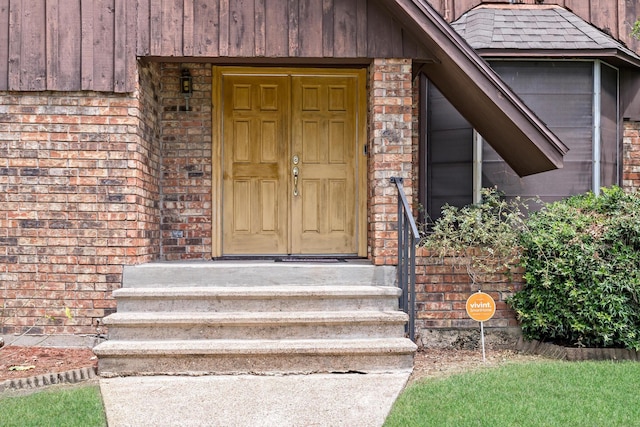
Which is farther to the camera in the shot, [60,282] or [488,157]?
[488,157]

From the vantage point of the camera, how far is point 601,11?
294 inches

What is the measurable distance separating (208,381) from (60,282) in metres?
1.94

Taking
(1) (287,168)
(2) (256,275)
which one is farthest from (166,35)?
(2) (256,275)

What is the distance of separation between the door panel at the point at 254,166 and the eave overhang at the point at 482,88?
1901 mm

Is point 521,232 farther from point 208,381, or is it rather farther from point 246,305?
point 208,381

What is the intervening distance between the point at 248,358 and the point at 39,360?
1.84 meters

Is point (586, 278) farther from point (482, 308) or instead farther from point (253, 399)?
point (253, 399)

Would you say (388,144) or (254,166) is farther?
(254,166)

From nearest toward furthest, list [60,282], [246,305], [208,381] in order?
[208,381], [246,305], [60,282]

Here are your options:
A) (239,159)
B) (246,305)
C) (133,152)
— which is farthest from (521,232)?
(133,152)

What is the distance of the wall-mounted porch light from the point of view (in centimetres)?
664

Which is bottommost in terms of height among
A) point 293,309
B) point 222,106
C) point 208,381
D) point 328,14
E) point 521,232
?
point 208,381

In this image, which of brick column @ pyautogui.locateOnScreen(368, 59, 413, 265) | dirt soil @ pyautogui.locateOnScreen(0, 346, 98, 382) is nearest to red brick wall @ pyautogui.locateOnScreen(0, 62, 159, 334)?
dirt soil @ pyautogui.locateOnScreen(0, 346, 98, 382)

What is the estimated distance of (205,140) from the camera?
21.9 ft
